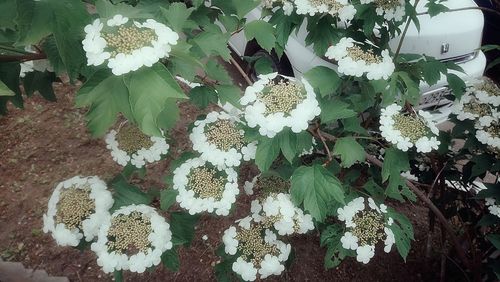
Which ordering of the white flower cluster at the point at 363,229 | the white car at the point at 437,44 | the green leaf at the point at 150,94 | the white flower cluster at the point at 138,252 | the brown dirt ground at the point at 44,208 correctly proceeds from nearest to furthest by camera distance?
the green leaf at the point at 150,94
the white flower cluster at the point at 138,252
the white flower cluster at the point at 363,229
the brown dirt ground at the point at 44,208
the white car at the point at 437,44

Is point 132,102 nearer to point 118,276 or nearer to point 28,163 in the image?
point 118,276

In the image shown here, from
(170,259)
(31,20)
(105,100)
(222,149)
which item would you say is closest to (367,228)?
(222,149)

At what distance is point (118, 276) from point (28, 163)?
6.41 feet

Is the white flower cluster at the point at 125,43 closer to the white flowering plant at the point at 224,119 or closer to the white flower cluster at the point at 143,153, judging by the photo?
the white flowering plant at the point at 224,119

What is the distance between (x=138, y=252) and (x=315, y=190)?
0.69m

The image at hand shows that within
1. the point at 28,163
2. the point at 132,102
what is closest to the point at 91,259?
the point at 28,163

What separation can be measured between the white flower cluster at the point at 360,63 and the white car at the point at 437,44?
5.95 feet

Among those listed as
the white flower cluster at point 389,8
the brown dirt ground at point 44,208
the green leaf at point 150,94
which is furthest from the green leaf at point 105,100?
the brown dirt ground at point 44,208

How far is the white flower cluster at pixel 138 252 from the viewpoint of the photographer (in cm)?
150

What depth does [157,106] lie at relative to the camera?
1.05 m

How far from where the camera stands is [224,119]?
5.75 feet

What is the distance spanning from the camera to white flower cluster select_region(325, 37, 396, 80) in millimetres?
1704

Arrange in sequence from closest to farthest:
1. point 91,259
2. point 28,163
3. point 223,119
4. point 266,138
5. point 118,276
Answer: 1. point 266,138
2. point 118,276
3. point 223,119
4. point 91,259
5. point 28,163

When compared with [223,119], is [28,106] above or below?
below
